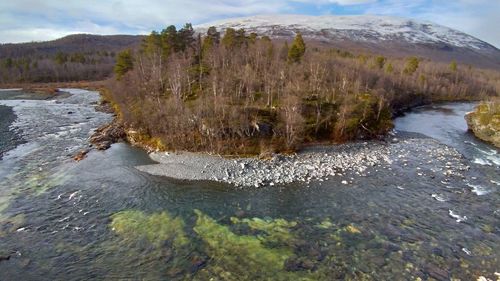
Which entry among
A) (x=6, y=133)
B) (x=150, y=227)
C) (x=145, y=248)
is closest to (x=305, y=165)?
(x=150, y=227)

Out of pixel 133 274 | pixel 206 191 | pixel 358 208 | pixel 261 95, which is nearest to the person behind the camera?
pixel 133 274

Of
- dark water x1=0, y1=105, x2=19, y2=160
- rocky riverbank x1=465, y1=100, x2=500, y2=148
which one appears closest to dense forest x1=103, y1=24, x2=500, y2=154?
rocky riverbank x1=465, y1=100, x2=500, y2=148

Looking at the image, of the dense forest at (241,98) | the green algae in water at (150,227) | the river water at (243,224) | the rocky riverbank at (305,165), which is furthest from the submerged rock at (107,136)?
the green algae in water at (150,227)

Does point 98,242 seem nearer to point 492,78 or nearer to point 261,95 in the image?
point 261,95

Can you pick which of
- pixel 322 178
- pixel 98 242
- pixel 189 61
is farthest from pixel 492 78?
pixel 98 242

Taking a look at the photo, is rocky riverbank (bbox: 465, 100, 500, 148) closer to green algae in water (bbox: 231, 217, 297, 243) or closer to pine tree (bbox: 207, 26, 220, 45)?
green algae in water (bbox: 231, 217, 297, 243)

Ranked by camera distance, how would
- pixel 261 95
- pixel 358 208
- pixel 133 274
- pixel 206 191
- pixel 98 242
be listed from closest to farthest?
pixel 133 274
pixel 98 242
pixel 358 208
pixel 206 191
pixel 261 95
